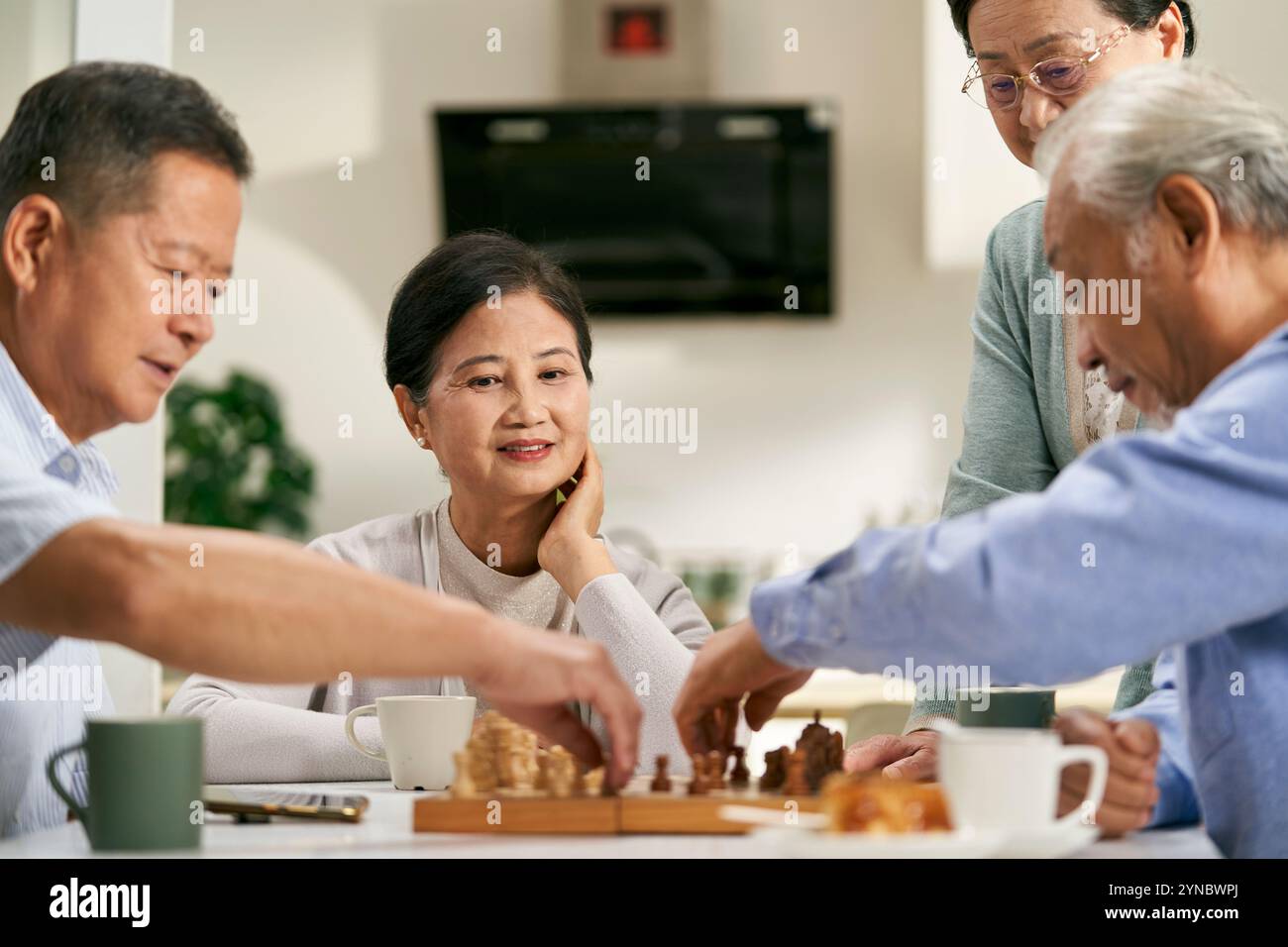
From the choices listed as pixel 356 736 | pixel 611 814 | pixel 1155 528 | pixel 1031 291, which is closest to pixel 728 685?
pixel 611 814

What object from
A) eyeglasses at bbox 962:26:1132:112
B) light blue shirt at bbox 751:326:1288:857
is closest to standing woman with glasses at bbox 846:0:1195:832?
eyeglasses at bbox 962:26:1132:112

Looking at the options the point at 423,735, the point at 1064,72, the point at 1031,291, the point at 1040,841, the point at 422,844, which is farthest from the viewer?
the point at 1031,291

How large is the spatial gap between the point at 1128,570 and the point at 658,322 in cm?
410

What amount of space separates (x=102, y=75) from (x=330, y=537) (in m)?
0.85

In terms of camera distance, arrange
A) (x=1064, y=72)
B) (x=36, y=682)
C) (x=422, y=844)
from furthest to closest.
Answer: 1. (x=1064, y=72)
2. (x=36, y=682)
3. (x=422, y=844)

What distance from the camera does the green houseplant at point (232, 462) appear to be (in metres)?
4.57

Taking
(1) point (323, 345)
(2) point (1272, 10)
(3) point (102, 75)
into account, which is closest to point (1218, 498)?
(3) point (102, 75)

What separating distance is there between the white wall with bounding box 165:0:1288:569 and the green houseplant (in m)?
0.26

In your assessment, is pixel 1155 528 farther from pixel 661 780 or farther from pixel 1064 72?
pixel 1064 72

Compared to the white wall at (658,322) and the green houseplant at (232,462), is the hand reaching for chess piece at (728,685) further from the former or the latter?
the white wall at (658,322)

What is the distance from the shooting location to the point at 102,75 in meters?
1.35

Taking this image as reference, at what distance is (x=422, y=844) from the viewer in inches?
43.5
